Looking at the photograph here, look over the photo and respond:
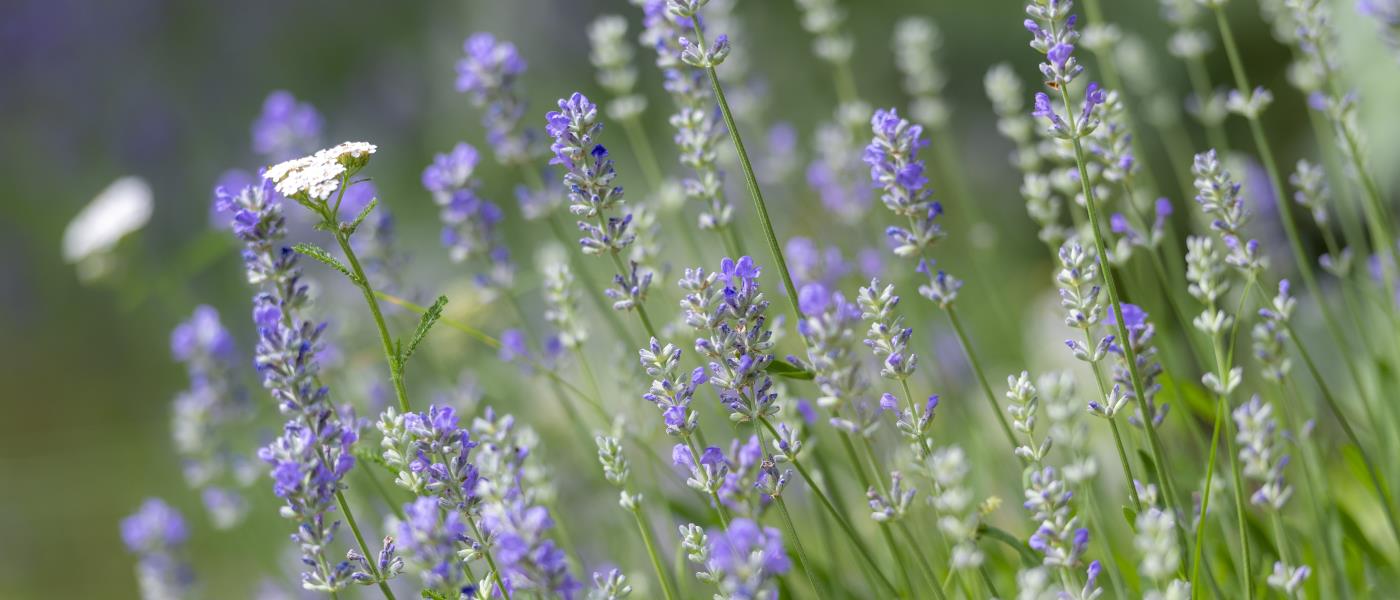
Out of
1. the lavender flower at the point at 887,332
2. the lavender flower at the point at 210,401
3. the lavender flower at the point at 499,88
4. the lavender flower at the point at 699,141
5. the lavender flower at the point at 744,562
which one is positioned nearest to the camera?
the lavender flower at the point at 744,562

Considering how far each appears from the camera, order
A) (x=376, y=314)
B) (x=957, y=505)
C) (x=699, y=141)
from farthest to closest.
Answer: (x=699, y=141), (x=376, y=314), (x=957, y=505)

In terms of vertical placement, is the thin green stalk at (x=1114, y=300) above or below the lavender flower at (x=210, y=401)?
below

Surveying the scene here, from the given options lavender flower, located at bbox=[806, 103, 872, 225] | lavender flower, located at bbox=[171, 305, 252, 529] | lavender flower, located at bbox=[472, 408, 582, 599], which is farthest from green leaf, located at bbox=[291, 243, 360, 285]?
lavender flower, located at bbox=[806, 103, 872, 225]

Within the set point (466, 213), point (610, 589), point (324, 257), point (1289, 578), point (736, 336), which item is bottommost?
point (1289, 578)

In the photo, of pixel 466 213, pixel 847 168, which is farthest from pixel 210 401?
pixel 847 168

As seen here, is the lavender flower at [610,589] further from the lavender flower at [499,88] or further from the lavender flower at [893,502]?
the lavender flower at [499,88]

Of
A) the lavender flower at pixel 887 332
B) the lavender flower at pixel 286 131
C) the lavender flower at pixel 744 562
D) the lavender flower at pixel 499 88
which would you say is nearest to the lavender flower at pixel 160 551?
the lavender flower at pixel 286 131

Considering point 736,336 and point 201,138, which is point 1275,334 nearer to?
point 736,336
